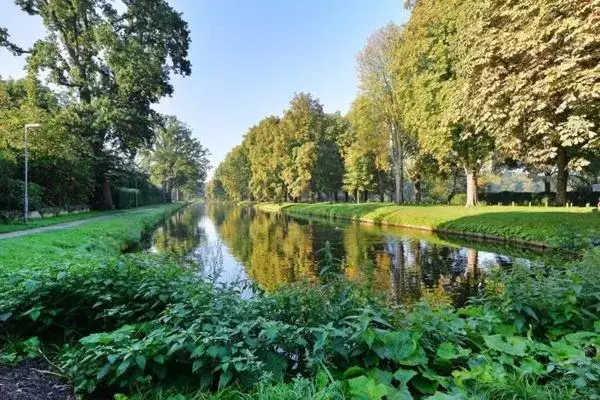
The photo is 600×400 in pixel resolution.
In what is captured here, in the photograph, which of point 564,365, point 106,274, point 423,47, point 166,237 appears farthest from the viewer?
point 423,47

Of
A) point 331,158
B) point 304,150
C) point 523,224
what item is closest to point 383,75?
point 304,150

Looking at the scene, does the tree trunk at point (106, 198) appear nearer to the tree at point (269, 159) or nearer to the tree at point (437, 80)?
the tree at point (437, 80)

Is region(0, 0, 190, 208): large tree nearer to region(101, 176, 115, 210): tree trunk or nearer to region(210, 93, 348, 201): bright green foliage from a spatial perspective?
region(101, 176, 115, 210): tree trunk

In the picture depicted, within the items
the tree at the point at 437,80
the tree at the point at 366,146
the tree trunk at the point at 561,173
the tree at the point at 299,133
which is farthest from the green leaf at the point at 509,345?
the tree at the point at 299,133

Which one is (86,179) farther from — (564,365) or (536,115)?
(564,365)

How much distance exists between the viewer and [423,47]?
2480cm

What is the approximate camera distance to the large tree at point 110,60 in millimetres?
28594

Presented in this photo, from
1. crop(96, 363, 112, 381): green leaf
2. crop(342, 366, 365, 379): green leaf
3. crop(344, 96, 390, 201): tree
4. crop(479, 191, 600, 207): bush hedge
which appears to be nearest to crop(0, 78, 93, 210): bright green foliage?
crop(96, 363, 112, 381): green leaf

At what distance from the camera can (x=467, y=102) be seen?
15836mm

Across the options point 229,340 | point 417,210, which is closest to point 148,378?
point 229,340

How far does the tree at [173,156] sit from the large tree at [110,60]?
41334 mm

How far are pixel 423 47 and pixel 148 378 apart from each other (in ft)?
84.5

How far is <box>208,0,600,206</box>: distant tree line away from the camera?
12430 millimetres

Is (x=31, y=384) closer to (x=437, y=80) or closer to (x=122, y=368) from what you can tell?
(x=122, y=368)
